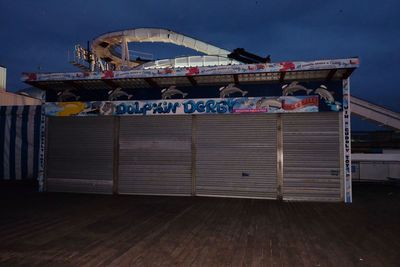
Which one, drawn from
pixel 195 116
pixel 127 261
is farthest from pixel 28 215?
pixel 195 116

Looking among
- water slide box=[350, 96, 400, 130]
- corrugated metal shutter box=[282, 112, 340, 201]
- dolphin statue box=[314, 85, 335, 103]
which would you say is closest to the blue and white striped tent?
corrugated metal shutter box=[282, 112, 340, 201]

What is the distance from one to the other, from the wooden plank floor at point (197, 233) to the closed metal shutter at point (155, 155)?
1598mm

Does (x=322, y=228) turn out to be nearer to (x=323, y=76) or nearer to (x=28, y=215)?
(x=323, y=76)

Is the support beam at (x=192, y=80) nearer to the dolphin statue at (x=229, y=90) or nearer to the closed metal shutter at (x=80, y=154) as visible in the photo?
the dolphin statue at (x=229, y=90)

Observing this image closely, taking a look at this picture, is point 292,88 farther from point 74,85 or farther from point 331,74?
point 74,85

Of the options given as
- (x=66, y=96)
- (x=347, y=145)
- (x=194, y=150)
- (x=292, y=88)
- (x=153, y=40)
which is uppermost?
(x=153, y=40)

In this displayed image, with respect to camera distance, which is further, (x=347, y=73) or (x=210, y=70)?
(x=210, y=70)

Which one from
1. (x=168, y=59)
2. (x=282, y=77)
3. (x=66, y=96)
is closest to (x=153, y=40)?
(x=168, y=59)

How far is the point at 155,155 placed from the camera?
1392cm

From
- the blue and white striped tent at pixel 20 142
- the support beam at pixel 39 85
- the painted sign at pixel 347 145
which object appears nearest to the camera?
the painted sign at pixel 347 145

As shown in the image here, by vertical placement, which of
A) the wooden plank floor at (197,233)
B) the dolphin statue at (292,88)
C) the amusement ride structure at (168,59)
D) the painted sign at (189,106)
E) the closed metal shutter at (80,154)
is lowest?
the wooden plank floor at (197,233)

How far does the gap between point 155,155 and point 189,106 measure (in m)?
2.69

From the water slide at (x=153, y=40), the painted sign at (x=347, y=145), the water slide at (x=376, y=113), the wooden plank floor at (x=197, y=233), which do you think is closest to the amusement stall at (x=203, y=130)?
the painted sign at (x=347, y=145)

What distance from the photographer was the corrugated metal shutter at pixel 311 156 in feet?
40.7
